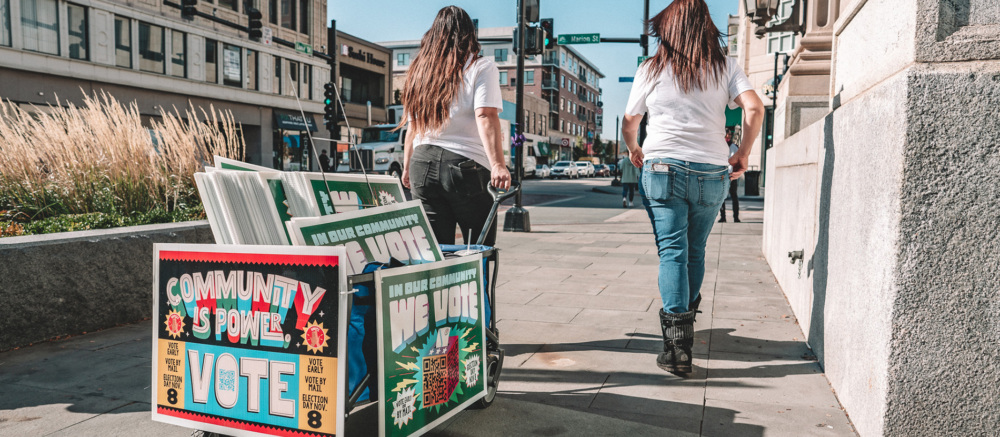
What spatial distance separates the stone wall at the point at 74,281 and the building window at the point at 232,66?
32.1 m

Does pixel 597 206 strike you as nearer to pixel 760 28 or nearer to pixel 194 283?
pixel 760 28

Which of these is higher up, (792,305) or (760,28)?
(760,28)

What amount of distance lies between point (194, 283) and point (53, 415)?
1192 millimetres

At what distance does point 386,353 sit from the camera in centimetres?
216

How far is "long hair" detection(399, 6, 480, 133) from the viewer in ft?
11.2

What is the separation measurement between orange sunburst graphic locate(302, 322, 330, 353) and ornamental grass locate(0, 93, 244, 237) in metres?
3.61

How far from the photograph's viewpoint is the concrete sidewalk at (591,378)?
2740mm

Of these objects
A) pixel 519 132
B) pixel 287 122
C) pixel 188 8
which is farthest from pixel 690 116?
pixel 287 122

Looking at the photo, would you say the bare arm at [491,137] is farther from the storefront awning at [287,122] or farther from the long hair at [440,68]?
the storefront awning at [287,122]

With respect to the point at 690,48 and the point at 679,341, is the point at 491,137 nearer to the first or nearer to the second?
the point at 690,48

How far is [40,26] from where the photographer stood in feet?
81.0

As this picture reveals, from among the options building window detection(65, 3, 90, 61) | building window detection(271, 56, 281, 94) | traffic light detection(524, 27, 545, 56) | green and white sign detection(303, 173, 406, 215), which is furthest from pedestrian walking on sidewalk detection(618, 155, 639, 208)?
building window detection(271, 56, 281, 94)

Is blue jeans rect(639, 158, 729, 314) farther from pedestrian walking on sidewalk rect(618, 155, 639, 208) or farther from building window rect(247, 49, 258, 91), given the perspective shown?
building window rect(247, 49, 258, 91)

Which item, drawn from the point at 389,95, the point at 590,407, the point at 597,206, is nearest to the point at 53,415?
the point at 590,407
